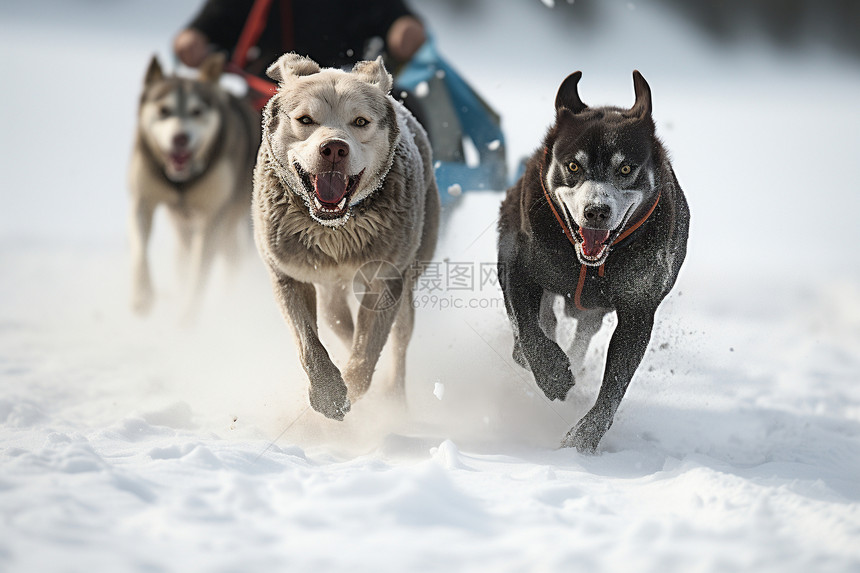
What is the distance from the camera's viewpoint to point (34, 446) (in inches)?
107

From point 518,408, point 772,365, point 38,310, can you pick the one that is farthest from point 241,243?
point 772,365

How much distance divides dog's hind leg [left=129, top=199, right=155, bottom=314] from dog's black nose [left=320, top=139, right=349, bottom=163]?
2.84 meters

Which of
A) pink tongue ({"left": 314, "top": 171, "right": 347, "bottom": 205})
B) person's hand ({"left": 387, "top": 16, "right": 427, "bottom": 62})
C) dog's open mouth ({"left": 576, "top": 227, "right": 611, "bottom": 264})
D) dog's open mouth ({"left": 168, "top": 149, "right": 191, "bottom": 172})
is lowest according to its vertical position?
dog's open mouth ({"left": 576, "top": 227, "right": 611, "bottom": 264})

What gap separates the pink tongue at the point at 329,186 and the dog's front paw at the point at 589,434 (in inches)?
50.4

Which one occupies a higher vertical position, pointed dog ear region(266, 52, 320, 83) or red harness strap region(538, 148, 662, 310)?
pointed dog ear region(266, 52, 320, 83)

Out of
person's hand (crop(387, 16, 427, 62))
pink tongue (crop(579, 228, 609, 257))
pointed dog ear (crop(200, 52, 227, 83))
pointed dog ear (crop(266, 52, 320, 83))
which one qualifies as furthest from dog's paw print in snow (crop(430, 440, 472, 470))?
pointed dog ear (crop(200, 52, 227, 83))

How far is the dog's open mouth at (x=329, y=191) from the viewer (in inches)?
111

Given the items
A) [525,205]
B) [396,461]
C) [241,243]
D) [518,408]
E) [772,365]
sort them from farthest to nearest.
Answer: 1. [241,243]
2. [772,365]
3. [518,408]
4. [525,205]
5. [396,461]

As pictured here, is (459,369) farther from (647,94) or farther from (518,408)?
(647,94)

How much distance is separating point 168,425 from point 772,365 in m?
3.38

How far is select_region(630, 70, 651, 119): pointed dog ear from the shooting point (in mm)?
2971

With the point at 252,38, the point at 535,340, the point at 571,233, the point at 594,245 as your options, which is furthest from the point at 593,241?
the point at 252,38

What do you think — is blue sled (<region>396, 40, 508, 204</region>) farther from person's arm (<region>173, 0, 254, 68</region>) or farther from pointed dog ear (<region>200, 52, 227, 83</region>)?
person's arm (<region>173, 0, 254, 68</region>)

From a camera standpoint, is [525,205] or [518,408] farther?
[518,408]
